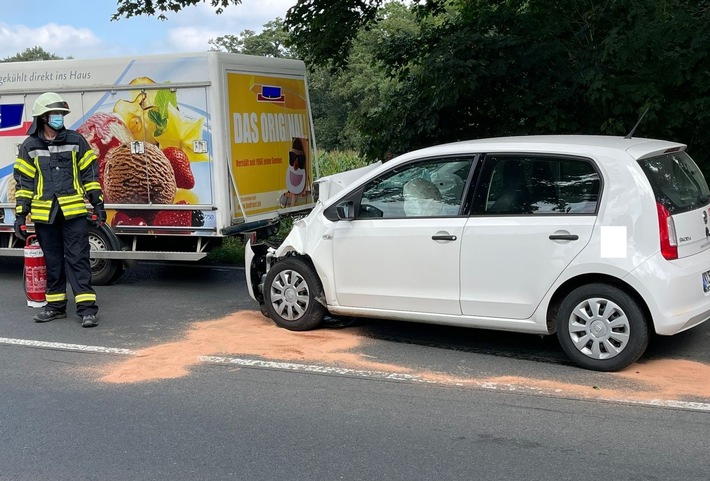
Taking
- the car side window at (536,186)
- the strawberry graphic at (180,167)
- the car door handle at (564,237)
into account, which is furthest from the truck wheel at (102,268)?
the car door handle at (564,237)

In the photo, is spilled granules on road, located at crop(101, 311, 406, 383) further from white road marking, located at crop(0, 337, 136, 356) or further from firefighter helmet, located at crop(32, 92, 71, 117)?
firefighter helmet, located at crop(32, 92, 71, 117)

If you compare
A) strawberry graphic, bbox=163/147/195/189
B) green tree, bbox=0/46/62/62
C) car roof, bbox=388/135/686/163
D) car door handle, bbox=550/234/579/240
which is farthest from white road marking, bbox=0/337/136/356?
green tree, bbox=0/46/62/62

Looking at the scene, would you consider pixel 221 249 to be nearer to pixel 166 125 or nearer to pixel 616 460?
pixel 166 125

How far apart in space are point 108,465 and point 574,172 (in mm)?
3751

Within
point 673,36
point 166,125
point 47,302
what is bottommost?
point 47,302

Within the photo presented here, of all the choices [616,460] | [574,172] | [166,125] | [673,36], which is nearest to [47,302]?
[166,125]

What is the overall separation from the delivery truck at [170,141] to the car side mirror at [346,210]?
6.80 ft

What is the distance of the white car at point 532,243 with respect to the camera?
5707mm

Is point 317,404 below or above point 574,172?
below

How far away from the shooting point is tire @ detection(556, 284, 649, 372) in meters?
5.70

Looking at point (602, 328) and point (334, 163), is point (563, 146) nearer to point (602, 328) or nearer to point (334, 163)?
point (602, 328)

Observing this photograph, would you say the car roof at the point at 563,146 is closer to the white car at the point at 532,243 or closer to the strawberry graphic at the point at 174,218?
the white car at the point at 532,243

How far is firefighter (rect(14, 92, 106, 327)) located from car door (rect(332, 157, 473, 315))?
2.52 m

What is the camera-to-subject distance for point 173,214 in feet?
30.0
